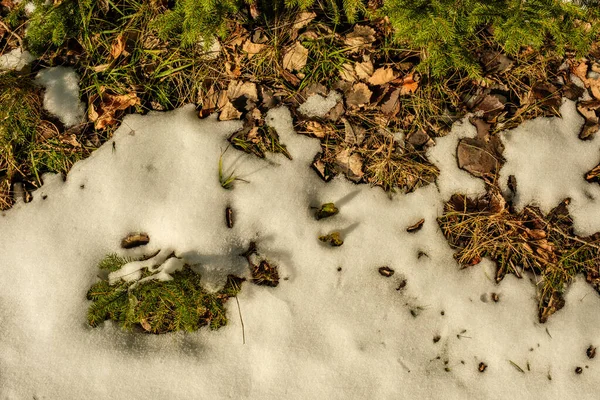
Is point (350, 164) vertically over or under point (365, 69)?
under

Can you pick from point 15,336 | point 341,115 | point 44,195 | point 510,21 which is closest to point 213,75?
point 341,115

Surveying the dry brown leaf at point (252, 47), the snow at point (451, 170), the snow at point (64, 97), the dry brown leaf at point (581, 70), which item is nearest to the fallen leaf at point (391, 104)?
A: the snow at point (451, 170)

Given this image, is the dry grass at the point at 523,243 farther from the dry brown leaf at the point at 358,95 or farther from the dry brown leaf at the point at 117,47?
the dry brown leaf at the point at 117,47

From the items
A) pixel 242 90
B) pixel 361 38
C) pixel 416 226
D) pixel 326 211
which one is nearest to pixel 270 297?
pixel 326 211

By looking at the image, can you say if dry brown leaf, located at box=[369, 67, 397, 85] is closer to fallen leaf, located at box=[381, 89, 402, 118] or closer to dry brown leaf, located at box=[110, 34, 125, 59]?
fallen leaf, located at box=[381, 89, 402, 118]

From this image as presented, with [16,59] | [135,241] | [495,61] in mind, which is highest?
[16,59]

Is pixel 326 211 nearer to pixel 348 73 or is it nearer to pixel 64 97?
pixel 348 73

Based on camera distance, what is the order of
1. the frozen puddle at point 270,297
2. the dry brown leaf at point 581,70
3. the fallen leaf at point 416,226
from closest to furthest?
the frozen puddle at point 270,297 < the fallen leaf at point 416,226 < the dry brown leaf at point 581,70
